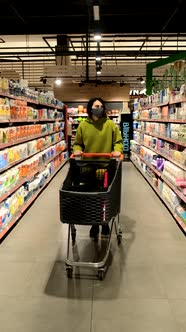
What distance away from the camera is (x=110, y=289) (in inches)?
124

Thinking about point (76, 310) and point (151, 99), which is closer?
point (76, 310)

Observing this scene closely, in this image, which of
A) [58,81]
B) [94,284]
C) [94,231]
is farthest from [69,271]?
[58,81]

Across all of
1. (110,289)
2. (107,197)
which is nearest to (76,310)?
(110,289)

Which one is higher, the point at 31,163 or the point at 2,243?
the point at 31,163

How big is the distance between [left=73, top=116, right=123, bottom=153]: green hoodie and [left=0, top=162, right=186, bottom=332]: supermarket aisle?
4.21ft

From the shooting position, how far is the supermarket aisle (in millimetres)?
2648

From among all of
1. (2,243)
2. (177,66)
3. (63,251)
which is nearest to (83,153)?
(63,251)

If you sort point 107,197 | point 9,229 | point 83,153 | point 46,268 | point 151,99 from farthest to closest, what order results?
point 151,99 → point 9,229 → point 83,153 → point 46,268 → point 107,197

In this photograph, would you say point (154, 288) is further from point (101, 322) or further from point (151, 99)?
point (151, 99)

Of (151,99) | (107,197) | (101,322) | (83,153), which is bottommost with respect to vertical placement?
(101,322)

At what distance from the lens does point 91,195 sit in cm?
311

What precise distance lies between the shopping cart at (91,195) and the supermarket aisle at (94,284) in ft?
0.73

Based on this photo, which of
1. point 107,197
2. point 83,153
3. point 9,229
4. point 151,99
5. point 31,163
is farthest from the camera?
point 151,99

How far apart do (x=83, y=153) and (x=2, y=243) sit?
1.65 metres
